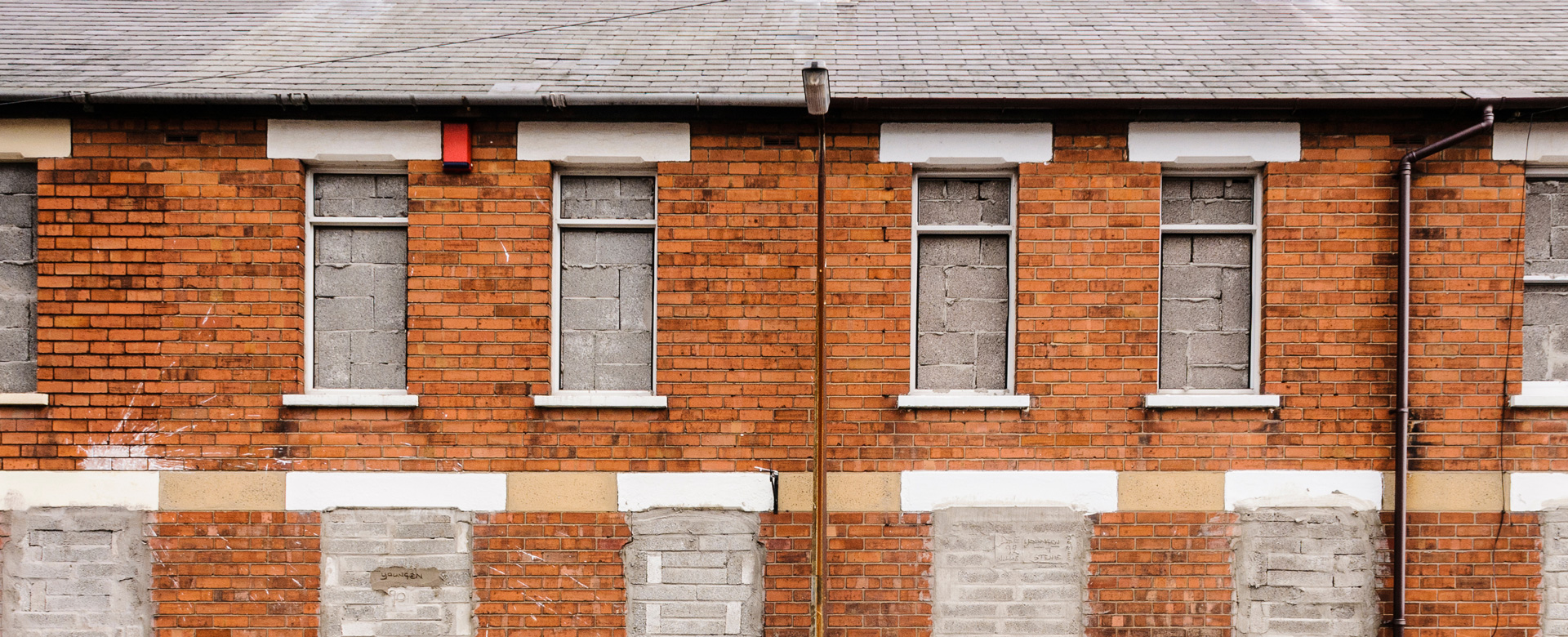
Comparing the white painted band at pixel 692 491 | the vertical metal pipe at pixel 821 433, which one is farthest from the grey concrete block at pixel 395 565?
the vertical metal pipe at pixel 821 433

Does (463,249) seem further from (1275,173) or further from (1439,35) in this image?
(1439,35)

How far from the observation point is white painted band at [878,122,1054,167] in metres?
5.18

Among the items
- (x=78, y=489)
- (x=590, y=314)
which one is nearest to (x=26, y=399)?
(x=78, y=489)

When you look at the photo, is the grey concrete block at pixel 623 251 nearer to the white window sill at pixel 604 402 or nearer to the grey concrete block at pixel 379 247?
the white window sill at pixel 604 402

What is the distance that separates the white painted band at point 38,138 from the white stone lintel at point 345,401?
7.78 feet

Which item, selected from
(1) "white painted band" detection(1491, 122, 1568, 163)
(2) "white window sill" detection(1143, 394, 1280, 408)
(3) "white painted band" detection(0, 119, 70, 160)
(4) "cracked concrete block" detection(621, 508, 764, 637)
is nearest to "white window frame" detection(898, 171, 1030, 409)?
(2) "white window sill" detection(1143, 394, 1280, 408)

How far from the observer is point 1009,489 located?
5117 millimetres

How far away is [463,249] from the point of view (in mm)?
5207

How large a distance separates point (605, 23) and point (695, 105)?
6.20ft

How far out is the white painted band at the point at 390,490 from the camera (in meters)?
5.10

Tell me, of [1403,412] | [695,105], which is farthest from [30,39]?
[1403,412]

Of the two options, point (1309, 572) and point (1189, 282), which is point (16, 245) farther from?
point (1309, 572)

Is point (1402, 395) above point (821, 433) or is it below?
above

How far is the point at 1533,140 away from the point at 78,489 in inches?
411
